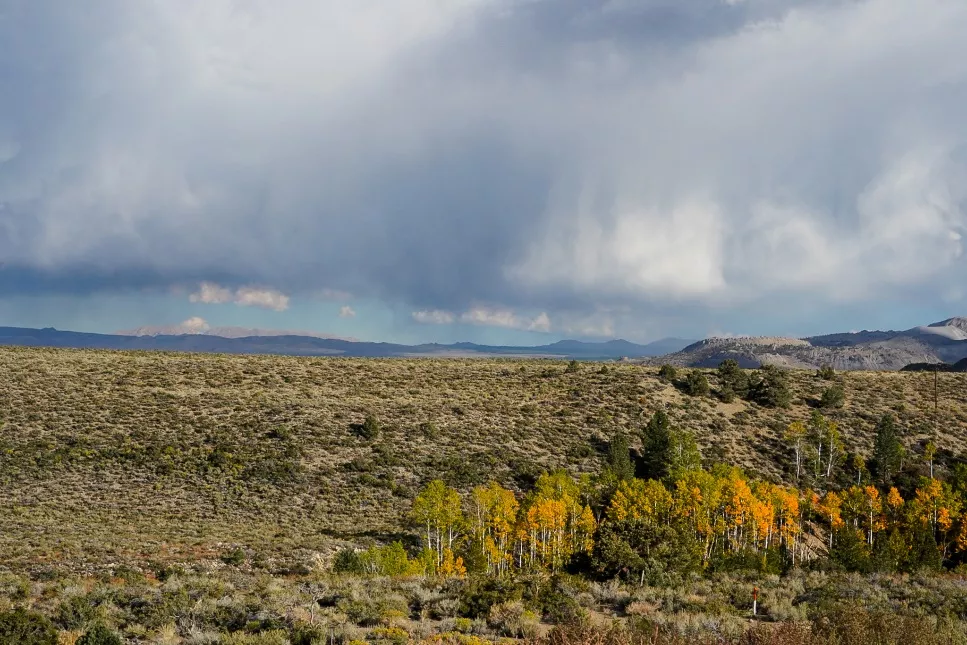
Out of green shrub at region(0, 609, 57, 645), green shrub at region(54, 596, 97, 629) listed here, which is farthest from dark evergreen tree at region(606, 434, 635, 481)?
green shrub at region(0, 609, 57, 645)

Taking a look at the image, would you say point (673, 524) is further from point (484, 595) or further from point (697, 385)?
point (697, 385)

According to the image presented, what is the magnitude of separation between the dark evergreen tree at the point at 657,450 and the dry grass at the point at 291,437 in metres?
5.27

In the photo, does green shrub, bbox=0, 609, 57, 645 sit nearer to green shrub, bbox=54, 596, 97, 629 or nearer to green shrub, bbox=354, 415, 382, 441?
green shrub, bbox=54, 596, 97, 629

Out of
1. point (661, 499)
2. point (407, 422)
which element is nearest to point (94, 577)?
point (661, 499)

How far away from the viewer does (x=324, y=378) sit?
8694 centimetres

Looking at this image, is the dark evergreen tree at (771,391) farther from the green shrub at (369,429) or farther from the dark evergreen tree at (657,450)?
the green shrub at (369,429)

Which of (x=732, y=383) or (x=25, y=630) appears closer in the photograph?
(x=25, y=630)

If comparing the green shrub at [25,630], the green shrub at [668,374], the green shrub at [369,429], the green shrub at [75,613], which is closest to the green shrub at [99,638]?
the green shrub at [25,630]

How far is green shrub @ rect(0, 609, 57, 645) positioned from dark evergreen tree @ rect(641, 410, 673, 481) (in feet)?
173

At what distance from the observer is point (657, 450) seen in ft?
201

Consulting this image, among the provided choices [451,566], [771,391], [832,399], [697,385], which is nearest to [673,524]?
[451,566]

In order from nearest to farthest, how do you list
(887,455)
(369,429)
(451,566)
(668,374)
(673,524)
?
(451,566), (673,524), (887,455), (369,429), (668,374)

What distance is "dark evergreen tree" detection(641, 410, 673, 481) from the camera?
6009cm

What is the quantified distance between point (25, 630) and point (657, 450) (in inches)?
2209
